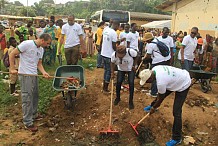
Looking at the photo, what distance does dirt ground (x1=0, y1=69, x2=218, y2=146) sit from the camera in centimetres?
543

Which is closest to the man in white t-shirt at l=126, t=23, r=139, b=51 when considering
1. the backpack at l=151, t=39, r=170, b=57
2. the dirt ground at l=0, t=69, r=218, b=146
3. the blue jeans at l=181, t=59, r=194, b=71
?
the blue jeans at l=181, t=59, r=194, b=71

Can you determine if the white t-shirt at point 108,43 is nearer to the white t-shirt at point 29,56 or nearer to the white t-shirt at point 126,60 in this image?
the white t-shirt at point 126,60

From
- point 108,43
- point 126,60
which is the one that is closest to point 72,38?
point 108,43

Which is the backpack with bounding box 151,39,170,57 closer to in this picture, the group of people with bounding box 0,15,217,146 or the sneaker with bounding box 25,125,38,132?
the group of people with bounding box 0,15,217,146

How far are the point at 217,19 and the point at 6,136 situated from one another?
38.3 ft

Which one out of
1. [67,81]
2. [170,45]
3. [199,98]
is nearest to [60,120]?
[67,81]

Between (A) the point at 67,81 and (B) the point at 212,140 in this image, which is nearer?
(B) the point at 212,140

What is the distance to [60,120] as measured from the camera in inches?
246

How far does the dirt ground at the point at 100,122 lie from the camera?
5430 millimetres

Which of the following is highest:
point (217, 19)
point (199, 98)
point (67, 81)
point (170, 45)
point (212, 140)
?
point (217, 19)

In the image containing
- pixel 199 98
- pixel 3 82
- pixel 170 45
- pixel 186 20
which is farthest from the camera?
pixel 186 20

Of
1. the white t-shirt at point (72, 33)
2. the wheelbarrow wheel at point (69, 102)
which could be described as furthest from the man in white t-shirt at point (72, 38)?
the wheelbarrow wheel at point (69, 102)

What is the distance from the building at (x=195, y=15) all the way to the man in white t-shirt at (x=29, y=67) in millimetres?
10378

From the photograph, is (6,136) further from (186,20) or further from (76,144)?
(186,20)
